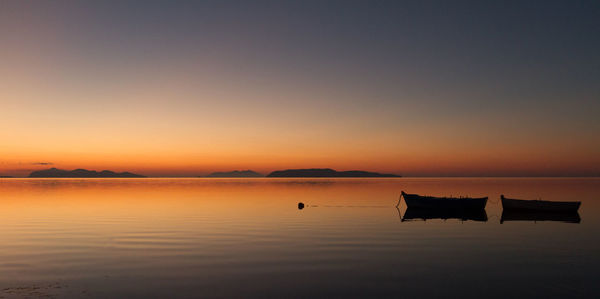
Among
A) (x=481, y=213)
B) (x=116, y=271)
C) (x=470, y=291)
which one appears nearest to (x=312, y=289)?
(x=470, y=291)

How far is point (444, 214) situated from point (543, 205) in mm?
14516

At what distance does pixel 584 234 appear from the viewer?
38062 millimetres

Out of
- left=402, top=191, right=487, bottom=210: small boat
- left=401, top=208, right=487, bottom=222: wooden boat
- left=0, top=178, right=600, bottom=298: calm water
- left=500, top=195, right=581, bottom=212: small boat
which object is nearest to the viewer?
left=0, top=178, right=600, bottom=298: calm water

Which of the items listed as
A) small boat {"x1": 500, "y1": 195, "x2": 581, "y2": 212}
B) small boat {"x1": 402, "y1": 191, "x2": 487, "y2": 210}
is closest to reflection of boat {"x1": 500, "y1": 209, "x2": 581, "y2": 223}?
small boat {"x1": 500, "y1": 195, "x2": 581, "y2": 212}

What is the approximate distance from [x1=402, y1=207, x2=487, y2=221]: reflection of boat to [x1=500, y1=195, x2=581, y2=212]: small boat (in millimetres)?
4879

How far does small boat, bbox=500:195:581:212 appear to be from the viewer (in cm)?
5688

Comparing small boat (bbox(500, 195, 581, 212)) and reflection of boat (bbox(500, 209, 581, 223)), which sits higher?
small boat (bbox(500, 195, 581, 212))

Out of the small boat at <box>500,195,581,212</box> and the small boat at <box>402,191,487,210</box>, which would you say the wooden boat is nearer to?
the small boat at <box>402,191,487,210</box>

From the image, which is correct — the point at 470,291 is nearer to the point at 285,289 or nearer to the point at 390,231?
the point at 285,289

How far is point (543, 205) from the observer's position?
194ft

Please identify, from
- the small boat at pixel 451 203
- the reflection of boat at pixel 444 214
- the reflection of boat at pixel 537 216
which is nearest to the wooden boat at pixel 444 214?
the reflection of boat at pixel 444 214

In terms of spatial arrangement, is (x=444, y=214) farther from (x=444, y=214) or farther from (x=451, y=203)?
(x=451, y=203)

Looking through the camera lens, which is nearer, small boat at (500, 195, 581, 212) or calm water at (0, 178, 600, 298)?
calm water at (0, 178, 600, 298)

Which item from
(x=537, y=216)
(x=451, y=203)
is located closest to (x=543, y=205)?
(x=537, y=216)
